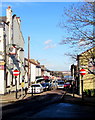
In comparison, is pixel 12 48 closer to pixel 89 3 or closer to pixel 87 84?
pixel 87 84

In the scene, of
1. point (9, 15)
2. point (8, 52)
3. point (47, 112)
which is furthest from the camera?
point (9, 15)

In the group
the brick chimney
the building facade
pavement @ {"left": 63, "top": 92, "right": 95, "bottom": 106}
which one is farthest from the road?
the brick chimney

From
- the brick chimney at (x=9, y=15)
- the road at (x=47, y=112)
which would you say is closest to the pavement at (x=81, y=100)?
the road at (x=47, y=112)

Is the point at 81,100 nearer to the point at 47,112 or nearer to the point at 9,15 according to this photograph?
the point at 47,112

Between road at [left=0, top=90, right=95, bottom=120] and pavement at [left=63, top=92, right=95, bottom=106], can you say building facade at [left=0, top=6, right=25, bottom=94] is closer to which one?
pavement at [left=63, top=92, right=95, bottom=106]

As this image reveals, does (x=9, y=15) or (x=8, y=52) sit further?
(x=9, y=15)

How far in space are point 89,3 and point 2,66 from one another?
1733cm

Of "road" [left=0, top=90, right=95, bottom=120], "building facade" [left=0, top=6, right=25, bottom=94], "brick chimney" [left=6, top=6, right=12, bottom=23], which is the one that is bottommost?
"road" [left=0, top=90, right=95, bottom=120]

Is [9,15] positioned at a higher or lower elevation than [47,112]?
higher

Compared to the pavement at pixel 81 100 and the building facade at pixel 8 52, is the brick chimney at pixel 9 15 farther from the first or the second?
the pavement at pixel 81 100

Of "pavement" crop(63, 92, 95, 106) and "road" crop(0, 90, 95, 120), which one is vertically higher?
"road" crop(0, 90, 95, 120)

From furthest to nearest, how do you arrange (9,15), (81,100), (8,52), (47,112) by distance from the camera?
1. (9,15)
2. (8,52)
3. (81,100)
4. (47,112)

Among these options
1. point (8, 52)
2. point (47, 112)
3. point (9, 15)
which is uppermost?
point (9, 15)

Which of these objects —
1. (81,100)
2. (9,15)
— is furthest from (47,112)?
(9,15)
